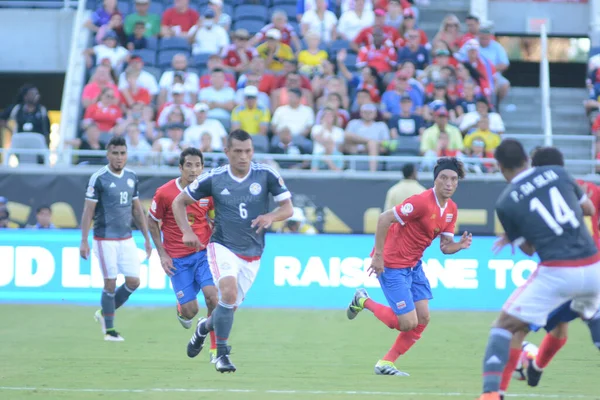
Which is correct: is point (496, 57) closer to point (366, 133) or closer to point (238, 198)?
point (366, 133)

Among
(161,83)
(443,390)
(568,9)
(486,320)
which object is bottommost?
(486,320)

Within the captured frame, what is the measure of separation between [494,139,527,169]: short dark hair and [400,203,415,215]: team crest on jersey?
2819mm

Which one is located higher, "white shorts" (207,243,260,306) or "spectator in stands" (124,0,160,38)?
"spectator in stands" (124,0,160,38)

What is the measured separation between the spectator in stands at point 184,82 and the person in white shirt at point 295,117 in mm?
1931

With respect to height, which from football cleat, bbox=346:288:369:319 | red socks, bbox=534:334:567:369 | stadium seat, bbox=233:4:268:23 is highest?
stadium seat, bbox=233:4:268:23

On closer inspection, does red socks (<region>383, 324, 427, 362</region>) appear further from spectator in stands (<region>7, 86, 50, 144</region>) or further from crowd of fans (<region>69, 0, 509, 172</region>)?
spectator in stands (<region>7, 86, 50, 144</region>)

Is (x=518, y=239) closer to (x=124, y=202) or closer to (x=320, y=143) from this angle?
(x=124, y=202)

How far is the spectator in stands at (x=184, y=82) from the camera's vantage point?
2080 centimetres

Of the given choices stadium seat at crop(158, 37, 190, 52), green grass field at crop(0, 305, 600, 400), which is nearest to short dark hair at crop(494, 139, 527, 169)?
green grass field at crop(0, 305, 600, 400)

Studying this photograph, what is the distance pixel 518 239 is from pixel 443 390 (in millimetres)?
2197

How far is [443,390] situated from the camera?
927 cm

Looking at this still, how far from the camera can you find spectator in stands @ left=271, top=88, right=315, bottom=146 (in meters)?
19.9

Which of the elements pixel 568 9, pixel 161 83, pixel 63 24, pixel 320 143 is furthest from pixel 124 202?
pixel 568 9

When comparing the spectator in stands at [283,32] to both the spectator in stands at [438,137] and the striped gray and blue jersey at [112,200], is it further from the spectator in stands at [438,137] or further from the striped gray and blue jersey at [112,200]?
the striped gray and blue jersey at [112,200]
